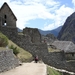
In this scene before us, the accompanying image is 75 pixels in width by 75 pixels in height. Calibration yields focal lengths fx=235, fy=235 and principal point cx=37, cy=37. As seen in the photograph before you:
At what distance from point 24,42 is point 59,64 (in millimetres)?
7206

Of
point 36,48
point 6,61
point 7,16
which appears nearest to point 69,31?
point 7,16

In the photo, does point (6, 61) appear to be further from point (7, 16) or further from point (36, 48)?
point (7, 16)

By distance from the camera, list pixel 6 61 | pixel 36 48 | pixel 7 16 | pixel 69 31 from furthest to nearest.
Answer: pixel 69 31
pixel 7 16
pixel 36 48
pixel 6 61

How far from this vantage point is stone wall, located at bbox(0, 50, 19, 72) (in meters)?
23.4

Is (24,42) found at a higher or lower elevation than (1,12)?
lower

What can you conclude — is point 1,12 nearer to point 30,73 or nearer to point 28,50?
point 28,50

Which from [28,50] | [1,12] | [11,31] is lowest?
[28,50]

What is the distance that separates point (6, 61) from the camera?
24.6 metres

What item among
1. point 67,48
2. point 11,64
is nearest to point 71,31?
point 67,48

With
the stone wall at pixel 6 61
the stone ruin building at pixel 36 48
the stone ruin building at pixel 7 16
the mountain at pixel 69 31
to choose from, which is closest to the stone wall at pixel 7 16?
the stone ruin building at pixel 7 16

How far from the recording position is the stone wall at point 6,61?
76.8 ft

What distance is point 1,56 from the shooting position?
23469 millimetres

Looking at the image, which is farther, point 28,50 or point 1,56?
point 28,50

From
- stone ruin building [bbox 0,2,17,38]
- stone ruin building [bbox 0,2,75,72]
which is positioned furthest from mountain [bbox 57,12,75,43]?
stone ruin building [bbox 0,2,75,72]
